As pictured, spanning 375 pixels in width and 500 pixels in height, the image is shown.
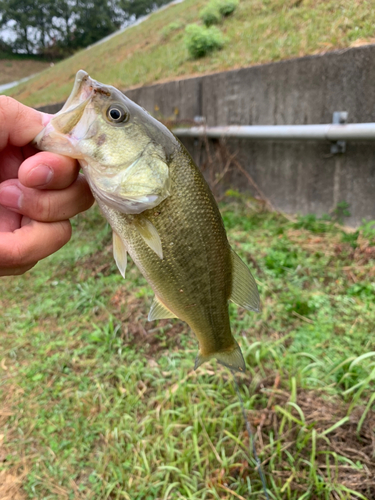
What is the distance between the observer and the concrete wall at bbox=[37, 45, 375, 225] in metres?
Result: 3.79

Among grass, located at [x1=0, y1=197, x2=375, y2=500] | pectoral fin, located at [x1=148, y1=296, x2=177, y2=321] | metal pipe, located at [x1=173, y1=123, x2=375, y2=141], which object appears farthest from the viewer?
metal pipe, located at [x1=173, y1=123, x2=375, y2=141]

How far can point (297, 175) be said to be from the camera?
4469 mm

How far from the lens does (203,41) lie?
609cm

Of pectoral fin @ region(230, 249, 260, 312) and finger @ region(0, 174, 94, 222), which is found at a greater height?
finger @ region(0, 174, 94, 222)

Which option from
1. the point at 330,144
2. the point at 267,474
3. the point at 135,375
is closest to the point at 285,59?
the point at 330,144

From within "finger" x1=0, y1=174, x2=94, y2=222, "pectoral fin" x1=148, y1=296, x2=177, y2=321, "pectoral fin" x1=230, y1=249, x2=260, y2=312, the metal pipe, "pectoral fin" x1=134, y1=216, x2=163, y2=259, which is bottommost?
"pectoral fin" x1=148, y1=296, x2=177, y2=321

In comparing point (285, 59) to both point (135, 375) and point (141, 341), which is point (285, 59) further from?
point (135, 375)

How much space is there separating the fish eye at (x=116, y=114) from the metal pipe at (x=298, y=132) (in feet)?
9.99

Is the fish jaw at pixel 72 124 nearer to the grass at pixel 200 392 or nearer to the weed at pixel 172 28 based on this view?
the grass at pixel 200 392

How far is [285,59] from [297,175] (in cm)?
150

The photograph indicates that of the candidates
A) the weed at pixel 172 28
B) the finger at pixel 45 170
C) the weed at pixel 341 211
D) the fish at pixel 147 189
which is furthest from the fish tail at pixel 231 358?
the weed at pixel 172 28

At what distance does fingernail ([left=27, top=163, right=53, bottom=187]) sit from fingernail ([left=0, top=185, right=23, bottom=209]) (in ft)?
0.46

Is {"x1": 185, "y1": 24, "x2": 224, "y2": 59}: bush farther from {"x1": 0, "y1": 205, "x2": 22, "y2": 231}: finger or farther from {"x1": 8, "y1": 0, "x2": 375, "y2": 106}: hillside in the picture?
{"x1": 0, "y1": 205, "x2": 22, "y2": 231}: finger

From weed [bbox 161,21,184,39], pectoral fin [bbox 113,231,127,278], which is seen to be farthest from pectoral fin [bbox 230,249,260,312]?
weed [bbox 161,21,184,39]
